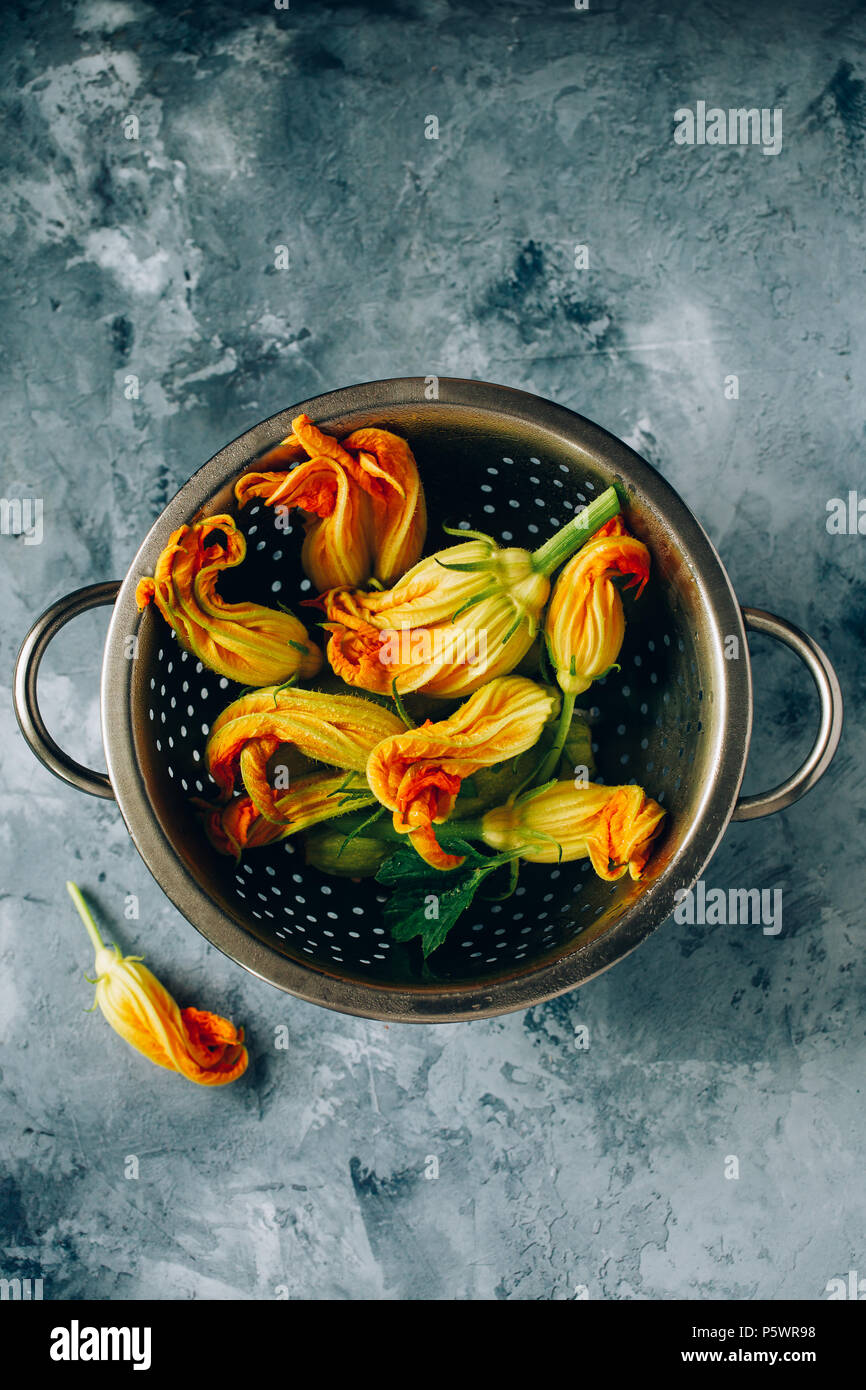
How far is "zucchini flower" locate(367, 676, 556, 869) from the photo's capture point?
80 cm

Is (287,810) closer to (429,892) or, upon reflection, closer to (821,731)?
(429,892)

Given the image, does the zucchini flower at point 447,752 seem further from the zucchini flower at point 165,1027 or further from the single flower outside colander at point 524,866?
the zucchini flower at point 165,1027

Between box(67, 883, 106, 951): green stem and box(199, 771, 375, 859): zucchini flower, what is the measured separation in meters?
0.24

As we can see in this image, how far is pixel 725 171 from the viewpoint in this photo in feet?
3.48

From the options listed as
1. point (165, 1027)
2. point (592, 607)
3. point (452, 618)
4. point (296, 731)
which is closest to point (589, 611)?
point (592, 607)

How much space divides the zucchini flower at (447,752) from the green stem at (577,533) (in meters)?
0.10

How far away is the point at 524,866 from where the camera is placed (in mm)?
940

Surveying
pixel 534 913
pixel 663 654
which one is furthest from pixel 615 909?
pixel 663 654

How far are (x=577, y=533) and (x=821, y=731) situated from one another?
25cm

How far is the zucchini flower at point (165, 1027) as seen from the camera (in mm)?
988

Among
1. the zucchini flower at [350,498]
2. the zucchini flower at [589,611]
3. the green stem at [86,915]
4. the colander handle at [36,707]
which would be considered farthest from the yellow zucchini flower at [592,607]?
the green stem at [86,915]

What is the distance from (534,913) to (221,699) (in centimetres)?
34

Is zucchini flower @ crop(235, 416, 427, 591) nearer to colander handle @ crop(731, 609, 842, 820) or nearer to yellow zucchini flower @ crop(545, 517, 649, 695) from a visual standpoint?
yellow zucchini flower @ crop(545, 517, 649, 695)

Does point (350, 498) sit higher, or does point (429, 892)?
point (350, 498)
